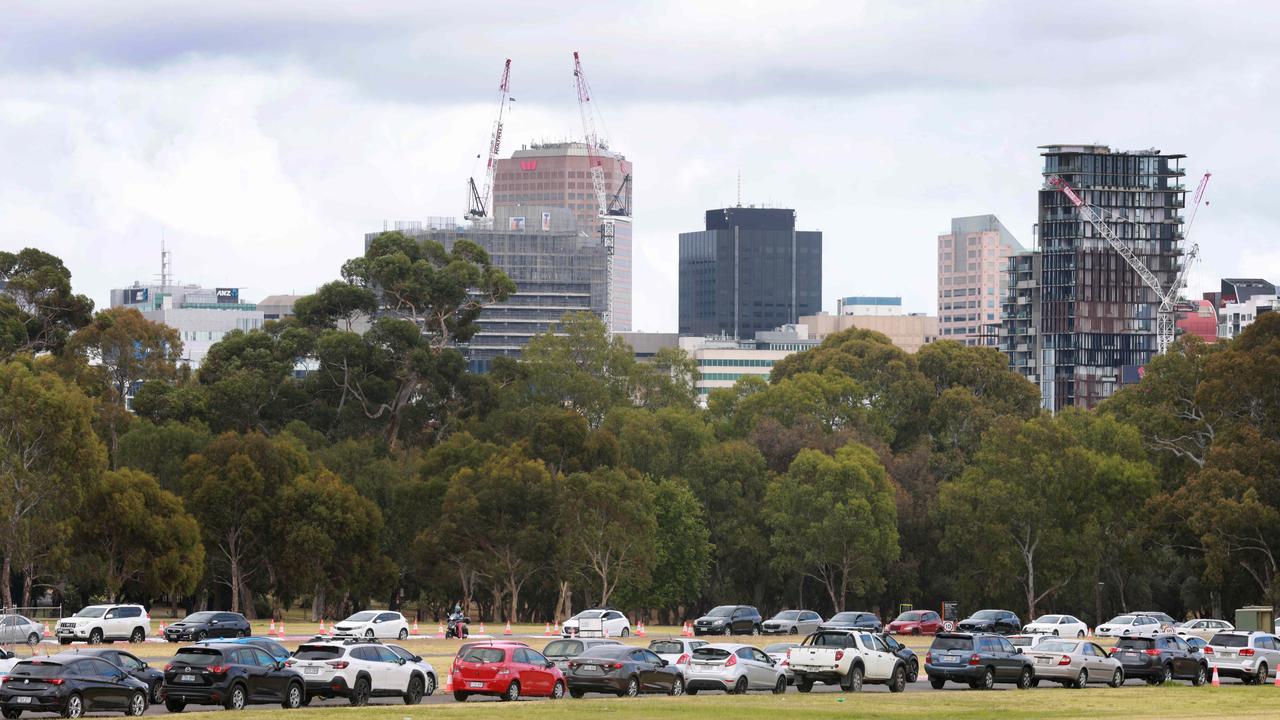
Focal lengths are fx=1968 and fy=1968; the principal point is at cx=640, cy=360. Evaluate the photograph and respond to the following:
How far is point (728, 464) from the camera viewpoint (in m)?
129

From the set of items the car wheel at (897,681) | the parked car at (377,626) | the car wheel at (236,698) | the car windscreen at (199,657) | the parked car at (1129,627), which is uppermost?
the car windscreen at (199,657)

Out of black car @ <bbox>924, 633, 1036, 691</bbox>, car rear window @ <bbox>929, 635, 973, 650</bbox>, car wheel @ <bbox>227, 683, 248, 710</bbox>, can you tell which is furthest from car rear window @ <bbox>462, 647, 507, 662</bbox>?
car rear window @ <bbox>929, 635, 973, 650</bbox>

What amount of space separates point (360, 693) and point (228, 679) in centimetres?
367

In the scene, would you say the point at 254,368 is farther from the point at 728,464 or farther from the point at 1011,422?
the point at 1011,422

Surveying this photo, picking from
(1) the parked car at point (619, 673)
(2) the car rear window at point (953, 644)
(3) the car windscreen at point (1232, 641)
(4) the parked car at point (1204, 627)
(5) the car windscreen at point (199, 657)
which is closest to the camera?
(5) the car windscreen at point (199, 657)

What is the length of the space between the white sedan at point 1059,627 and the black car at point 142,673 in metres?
52.8

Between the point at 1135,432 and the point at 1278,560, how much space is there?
52.7ft

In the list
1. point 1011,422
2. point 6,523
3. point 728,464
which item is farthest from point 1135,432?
point 6,523

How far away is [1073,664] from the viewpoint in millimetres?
61188

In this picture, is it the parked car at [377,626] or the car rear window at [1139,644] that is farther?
the parked car at [377,626]

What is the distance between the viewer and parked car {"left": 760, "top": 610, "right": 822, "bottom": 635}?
99000 millimetres

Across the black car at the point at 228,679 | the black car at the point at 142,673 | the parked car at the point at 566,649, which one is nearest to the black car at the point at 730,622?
the parked car at the point at 566,649

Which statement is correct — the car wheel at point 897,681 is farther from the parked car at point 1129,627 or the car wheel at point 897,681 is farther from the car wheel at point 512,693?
the parked car at point 1129,627

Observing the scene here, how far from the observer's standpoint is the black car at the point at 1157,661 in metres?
65.1
